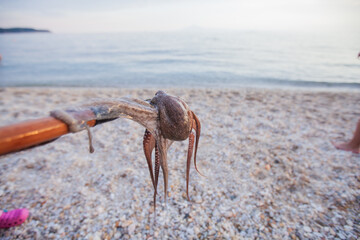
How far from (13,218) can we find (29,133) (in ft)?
8.39

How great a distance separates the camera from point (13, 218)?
2.52m

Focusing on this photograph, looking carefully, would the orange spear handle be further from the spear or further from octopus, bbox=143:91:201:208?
octopus, bbox=143:91:201:208

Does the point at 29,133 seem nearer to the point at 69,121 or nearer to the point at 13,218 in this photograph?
the point at 69,121

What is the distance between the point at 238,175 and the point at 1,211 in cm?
343

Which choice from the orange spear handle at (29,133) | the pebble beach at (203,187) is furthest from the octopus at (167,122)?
the pebble beach at (203,187)

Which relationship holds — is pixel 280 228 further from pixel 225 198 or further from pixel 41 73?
pixel 41 73

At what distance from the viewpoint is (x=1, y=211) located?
2.59m

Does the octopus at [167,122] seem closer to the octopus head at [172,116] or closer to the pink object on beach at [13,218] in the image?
the octopus head at [172,116]

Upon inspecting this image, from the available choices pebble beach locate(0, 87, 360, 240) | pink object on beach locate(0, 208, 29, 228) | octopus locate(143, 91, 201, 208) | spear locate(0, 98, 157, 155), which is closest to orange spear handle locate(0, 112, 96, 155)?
spear locate(0, 98, 157, 155)

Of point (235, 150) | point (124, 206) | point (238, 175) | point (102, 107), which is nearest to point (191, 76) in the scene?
point (235, 150)

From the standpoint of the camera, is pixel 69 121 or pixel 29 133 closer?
pixel 29 133

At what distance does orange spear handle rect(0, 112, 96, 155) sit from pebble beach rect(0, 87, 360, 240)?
1.30 metres

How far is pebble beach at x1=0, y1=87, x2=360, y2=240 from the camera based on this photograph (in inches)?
101

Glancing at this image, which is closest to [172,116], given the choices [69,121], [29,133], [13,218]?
[69,121]
